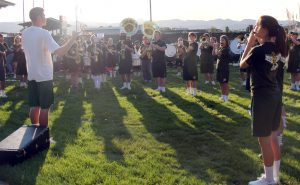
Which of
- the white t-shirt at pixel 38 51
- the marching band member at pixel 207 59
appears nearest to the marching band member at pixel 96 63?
the marching band member at pixel 207 59

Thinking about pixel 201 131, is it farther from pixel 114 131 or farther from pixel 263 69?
pixel 263 69

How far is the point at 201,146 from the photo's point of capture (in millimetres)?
6562

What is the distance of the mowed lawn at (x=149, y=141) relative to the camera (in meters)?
5.09

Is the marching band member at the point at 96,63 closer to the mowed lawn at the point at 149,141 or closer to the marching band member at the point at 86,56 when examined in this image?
the marching band member at the point at 86,56

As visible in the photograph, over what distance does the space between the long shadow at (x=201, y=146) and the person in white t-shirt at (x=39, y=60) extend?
6.92ft

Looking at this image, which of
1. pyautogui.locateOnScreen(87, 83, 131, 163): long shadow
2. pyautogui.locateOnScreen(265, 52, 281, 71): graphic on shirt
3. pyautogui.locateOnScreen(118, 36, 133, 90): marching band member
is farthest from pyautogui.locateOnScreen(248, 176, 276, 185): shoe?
pyautogui.locateOnScreen(118, 36, 133, 90): marching band member

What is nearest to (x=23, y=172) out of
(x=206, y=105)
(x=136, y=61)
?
(x=206, y=105)

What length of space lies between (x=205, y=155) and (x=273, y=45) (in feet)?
7.57

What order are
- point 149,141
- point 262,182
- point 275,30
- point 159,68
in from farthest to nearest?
1. point 159,68
2. point 149,141
3. point 262,182
4. point 275,30

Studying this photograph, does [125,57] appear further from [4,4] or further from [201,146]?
[201,146]

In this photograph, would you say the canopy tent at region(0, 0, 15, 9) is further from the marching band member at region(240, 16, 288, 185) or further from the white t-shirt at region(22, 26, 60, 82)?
the marching band member at region(240, 16, 288, 185)

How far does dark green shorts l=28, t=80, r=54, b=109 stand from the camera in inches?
244

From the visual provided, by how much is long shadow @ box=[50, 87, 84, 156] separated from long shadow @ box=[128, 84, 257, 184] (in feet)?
4.92

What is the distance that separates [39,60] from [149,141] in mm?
2307
